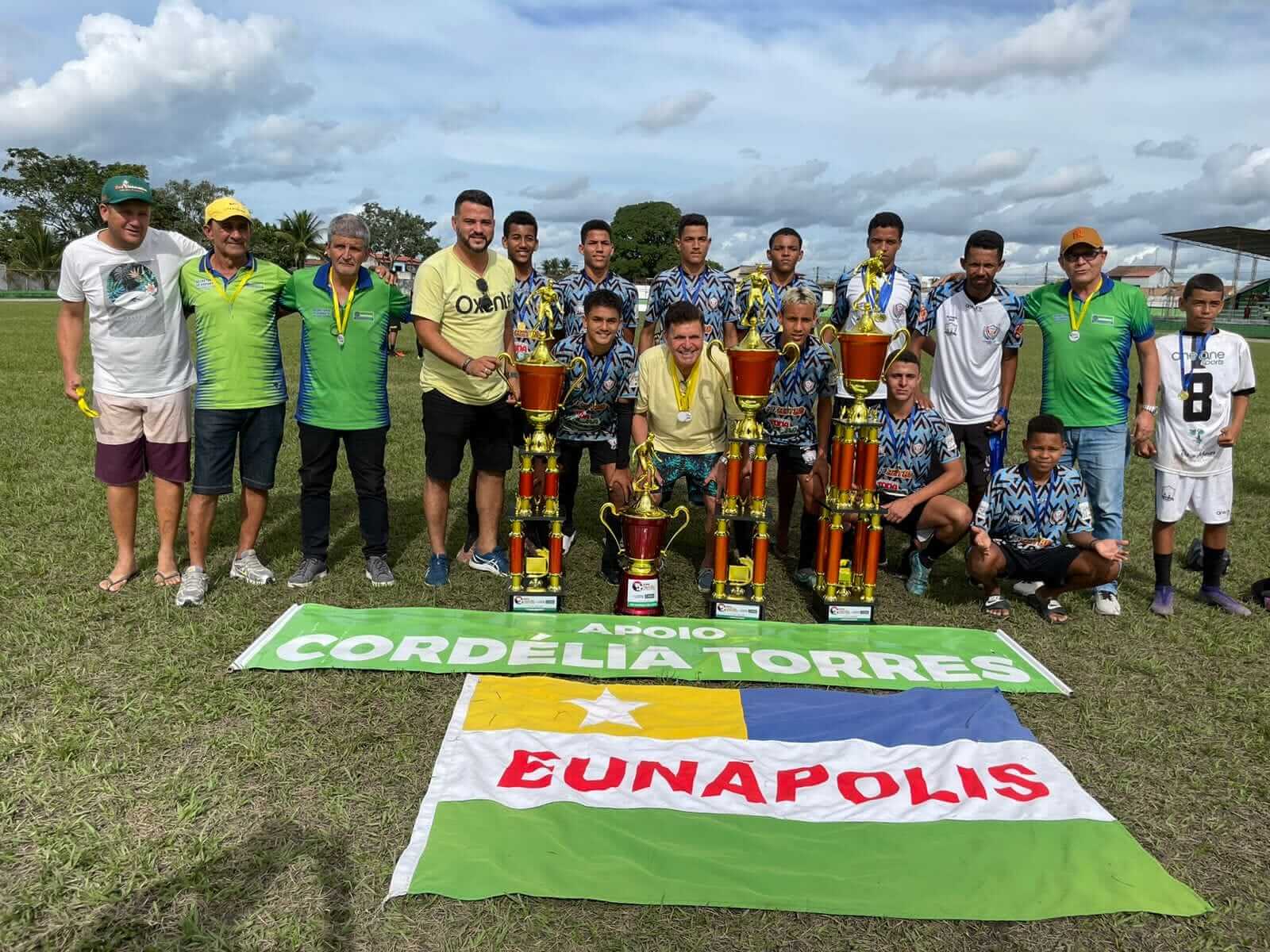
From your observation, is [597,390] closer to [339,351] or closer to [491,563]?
[491,563]

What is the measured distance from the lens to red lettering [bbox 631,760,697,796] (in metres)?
3.07

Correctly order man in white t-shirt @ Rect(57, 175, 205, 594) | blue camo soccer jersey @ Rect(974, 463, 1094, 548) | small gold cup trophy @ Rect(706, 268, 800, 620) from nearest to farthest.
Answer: man in white t-shirt @ Rect(57, 175, 205, 594), small gold cup trophy @ Rect(706, 268, 800, 620), blue camo soccer jersey @ Rect(974, 463, 1094, 548)

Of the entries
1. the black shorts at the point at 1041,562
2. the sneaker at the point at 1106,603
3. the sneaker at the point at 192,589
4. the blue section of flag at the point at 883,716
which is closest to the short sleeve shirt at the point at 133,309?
the sneaker at the point at 192,589

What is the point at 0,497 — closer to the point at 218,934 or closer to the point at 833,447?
the point at 218,934

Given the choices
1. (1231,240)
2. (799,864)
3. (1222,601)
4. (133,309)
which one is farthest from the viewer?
(1231,240)

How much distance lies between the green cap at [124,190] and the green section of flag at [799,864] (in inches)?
136

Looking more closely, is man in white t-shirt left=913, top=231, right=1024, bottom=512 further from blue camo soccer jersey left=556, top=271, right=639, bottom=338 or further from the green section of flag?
the green section of flag

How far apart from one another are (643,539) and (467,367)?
134cm

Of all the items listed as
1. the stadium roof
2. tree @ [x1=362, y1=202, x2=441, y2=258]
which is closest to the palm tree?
tree @ [x1=362, y1=202, x2=441, y2=258]

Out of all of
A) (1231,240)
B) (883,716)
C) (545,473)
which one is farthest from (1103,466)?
(1231,240)

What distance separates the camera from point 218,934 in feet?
7.75

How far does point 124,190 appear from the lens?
429 centimetres

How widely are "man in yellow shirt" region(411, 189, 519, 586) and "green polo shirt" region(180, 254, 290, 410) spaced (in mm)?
825

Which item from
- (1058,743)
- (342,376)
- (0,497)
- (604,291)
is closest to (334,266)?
(342,376)
